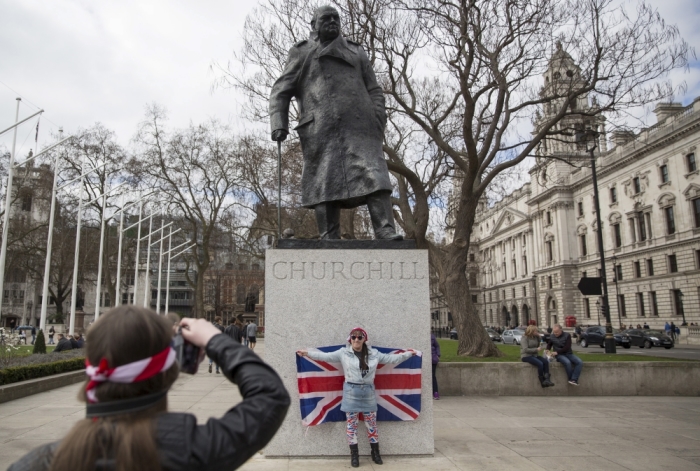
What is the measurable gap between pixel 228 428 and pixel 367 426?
4.10 m

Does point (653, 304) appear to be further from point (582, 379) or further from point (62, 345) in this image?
point (62, 345)

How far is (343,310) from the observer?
19.0ft

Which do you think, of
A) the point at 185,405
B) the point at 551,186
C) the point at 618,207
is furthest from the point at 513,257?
the point at 185,405

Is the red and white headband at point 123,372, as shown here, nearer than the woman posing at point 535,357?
Yes

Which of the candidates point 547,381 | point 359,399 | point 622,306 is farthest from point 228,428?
point 622,306

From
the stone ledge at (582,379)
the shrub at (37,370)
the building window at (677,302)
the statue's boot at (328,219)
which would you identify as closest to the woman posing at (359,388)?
the statue's boot at (328,219)

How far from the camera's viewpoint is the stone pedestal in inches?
220

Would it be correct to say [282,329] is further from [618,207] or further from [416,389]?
[618,207]

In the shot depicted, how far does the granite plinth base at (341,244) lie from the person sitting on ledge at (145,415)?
441 centimetres

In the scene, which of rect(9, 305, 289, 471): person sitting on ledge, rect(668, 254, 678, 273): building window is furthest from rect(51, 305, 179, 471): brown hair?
rect(668, 254, 678, 273): building window

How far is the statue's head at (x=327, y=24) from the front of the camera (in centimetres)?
620

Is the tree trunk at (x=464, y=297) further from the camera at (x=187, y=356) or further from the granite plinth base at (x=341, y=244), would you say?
the camera at (x=187, y=356)

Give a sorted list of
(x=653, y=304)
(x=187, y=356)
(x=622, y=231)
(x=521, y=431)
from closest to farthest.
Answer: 1. (x=187, y=356)
2. (x=521, y=431)
3. (x=653, y=304)
4. (x=622, y=231)

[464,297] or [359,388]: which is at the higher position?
[464,297]
